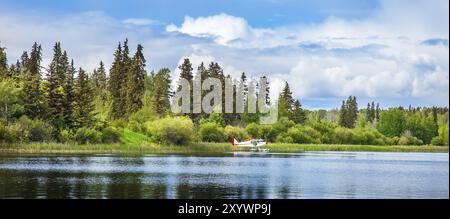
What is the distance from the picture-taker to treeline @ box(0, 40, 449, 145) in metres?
90.9

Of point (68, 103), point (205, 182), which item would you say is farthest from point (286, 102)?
point (205, 182)

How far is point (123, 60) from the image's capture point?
134750mm

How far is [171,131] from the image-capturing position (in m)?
103

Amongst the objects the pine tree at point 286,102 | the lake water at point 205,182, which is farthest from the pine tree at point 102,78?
the lake water at point 205,182

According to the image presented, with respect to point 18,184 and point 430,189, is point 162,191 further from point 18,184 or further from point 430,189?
point 430,189

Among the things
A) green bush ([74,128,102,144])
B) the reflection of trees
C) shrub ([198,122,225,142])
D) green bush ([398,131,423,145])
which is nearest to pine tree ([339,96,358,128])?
green bush ([398,131,423,145])

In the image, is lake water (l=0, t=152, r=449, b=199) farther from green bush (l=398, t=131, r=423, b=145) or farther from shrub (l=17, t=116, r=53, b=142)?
green bush (l=398, t=131, r=423, b=145)

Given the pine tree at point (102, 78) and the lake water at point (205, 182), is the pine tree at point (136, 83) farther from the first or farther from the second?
the lake water at point (205, 182)

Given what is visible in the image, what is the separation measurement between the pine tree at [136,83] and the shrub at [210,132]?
13866mm

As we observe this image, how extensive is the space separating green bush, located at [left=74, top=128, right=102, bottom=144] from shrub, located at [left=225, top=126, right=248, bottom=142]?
33.3 meters

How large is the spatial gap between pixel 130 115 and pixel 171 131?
2257 cm

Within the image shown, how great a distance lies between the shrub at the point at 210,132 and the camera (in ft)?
395

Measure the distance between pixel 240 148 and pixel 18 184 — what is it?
7849 centimetres
